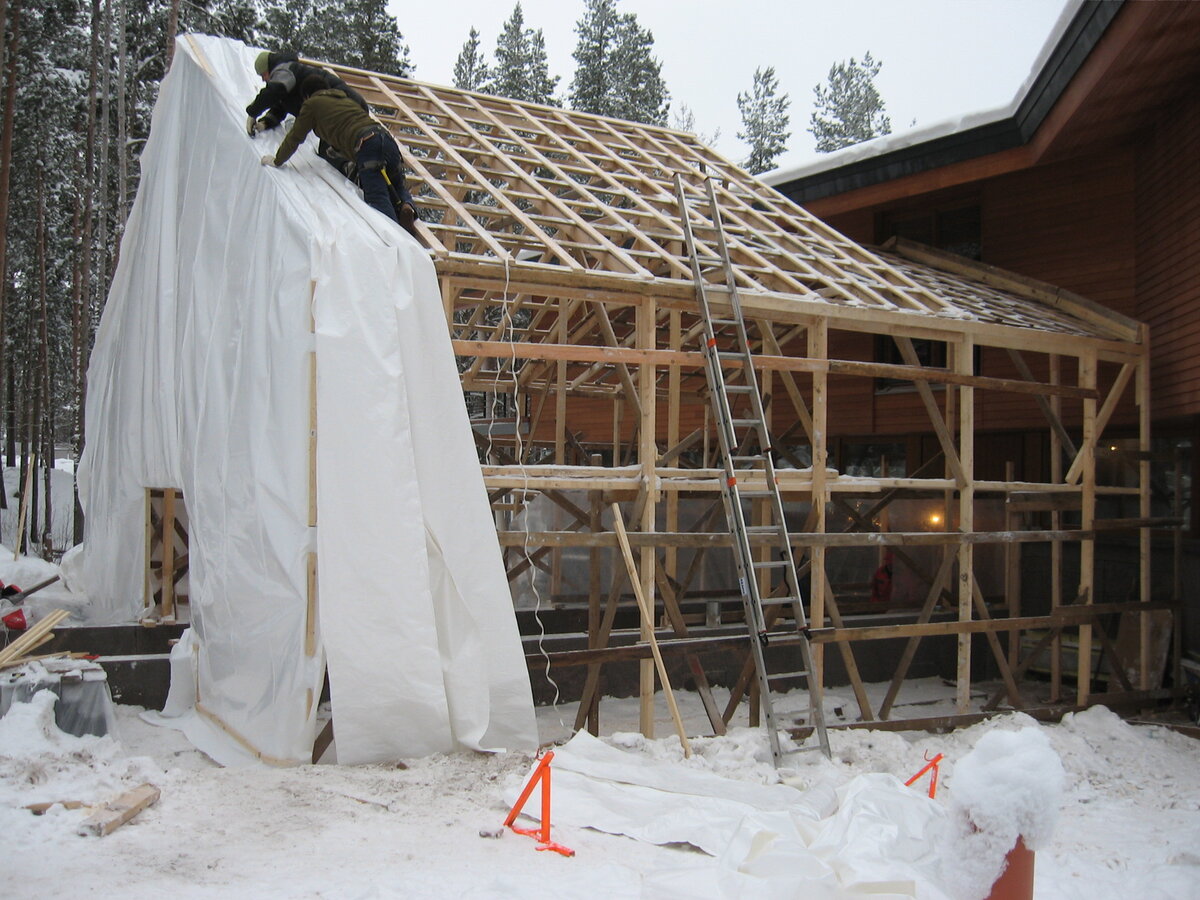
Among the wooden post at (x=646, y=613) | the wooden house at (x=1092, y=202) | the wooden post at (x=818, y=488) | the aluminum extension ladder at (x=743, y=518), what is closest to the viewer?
the wooden post at (x=646, y=613)

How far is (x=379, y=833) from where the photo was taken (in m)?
4.57

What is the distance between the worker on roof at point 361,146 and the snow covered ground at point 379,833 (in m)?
3.95

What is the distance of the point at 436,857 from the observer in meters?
4.30

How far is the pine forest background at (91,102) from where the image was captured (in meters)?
18.3

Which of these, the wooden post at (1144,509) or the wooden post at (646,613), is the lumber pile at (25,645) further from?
the wooden post at (1144,509)

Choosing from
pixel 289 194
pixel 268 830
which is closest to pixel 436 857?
pixel 268 830

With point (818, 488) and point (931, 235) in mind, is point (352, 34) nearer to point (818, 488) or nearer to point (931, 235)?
point (931, 235)

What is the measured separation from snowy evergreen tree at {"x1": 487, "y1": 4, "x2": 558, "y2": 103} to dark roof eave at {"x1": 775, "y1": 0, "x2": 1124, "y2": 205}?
23971 millimetres

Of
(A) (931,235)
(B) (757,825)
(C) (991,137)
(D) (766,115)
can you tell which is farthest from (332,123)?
(D) (766,115)

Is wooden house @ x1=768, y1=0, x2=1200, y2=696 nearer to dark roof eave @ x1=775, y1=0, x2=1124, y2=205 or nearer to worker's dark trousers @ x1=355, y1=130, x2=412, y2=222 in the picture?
dark roof eave @ x1=775, y1=0, x2=1124, y2=205

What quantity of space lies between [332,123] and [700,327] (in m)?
4.49

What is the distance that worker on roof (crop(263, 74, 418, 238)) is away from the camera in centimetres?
702

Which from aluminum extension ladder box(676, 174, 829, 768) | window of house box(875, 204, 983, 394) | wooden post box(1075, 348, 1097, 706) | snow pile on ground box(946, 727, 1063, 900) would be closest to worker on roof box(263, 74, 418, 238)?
aluminum extension ladder box(676, 174, 829, 768)

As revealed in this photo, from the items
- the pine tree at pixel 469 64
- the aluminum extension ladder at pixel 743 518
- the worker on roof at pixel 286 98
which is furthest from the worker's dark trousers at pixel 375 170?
the pine tree at pixel 469 64
